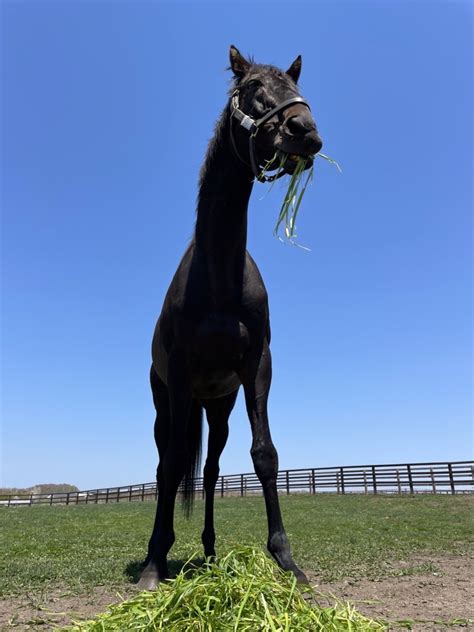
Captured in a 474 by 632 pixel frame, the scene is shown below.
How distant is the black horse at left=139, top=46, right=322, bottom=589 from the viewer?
344 centimetres

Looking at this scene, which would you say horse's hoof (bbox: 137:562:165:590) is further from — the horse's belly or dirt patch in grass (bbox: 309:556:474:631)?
the horse's belly

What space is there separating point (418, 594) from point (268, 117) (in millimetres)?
3300

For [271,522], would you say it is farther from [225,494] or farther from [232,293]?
[225,494]

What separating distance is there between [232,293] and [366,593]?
225 centimetres

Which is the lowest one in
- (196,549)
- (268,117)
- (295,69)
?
(196,549)

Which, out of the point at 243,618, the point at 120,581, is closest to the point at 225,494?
the point at 120,581

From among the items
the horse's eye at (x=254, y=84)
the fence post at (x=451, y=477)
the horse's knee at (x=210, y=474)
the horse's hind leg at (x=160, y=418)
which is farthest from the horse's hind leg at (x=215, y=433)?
the fence post at (x=451, y=477)

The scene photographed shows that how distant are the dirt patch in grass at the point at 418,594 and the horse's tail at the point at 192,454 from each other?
1.60 m

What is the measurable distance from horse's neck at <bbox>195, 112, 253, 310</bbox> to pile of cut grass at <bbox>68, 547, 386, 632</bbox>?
2.03m

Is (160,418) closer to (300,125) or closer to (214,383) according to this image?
(214,383)

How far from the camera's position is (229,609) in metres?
1.81

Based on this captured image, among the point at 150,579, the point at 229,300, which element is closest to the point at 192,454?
the point at 150,579

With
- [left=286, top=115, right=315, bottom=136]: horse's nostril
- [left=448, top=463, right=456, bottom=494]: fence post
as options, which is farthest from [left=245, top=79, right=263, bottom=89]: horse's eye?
[left=448, top=463, right=456, bottom=494]: fence post

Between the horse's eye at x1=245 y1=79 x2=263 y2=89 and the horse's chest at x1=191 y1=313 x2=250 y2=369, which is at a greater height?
the horse's eye at x1=245 y1=79 x2=263 y2=89
